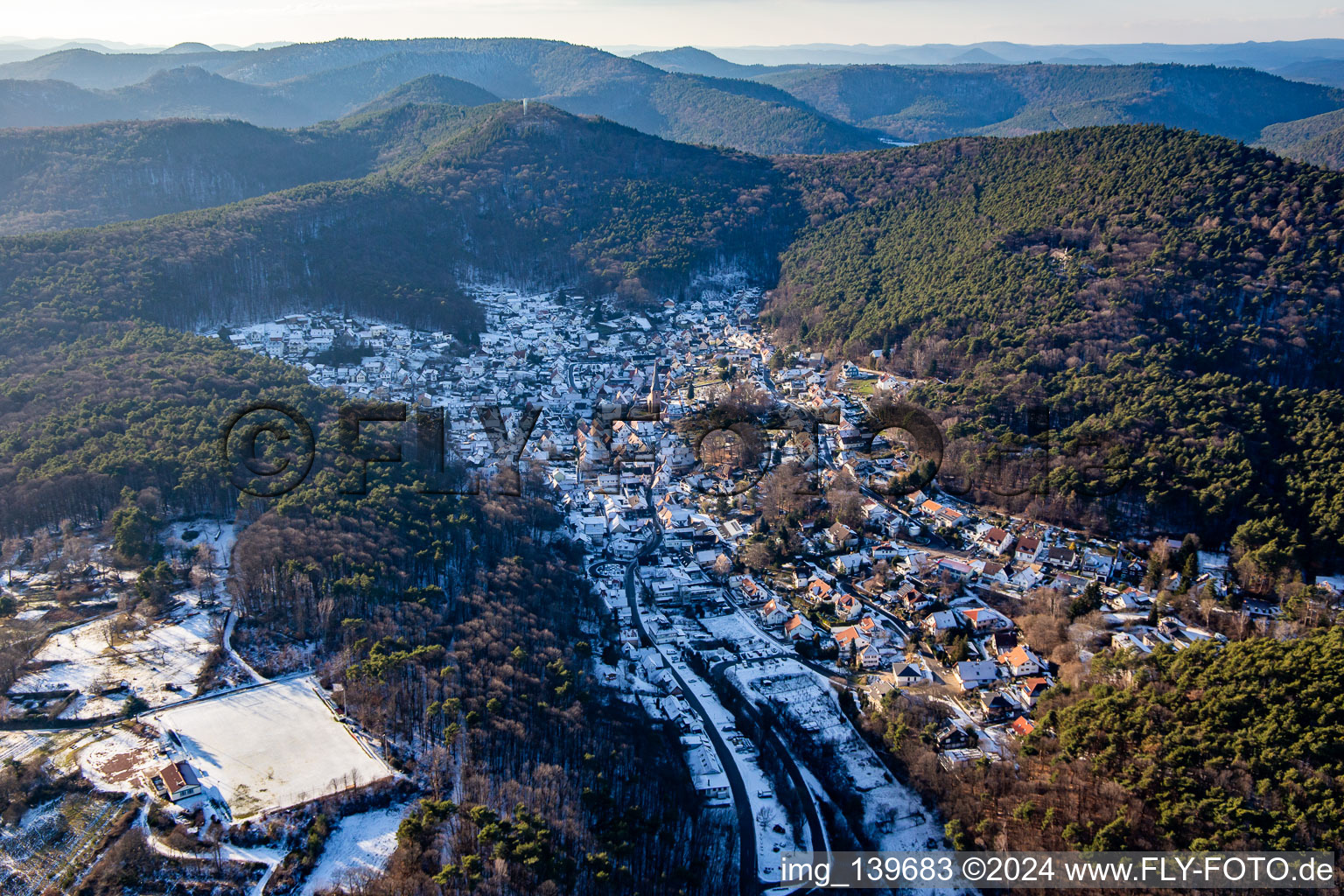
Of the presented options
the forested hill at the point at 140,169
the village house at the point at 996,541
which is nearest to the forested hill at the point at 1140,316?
the village house at the point at 996,541

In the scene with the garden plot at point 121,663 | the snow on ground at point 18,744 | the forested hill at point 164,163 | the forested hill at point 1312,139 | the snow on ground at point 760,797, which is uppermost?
the forested hill at point 1312,139

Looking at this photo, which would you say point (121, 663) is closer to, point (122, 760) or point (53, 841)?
point (122, 760)

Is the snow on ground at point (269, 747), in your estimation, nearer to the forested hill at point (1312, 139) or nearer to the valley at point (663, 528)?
the valley at point (663, 528)

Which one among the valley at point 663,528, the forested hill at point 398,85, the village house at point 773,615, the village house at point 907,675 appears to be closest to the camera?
the valley at point 663,528

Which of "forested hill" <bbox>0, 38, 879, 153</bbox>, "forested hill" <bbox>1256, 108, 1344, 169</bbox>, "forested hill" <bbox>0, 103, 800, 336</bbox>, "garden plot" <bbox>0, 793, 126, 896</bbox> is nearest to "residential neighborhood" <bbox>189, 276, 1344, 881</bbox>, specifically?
"forested hill" <bbox>0, 103, 800, 336</bbox>

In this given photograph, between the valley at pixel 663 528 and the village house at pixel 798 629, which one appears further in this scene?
the village house at pixel 798 629

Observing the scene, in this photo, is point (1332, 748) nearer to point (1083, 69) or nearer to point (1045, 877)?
point (1045, 877)
